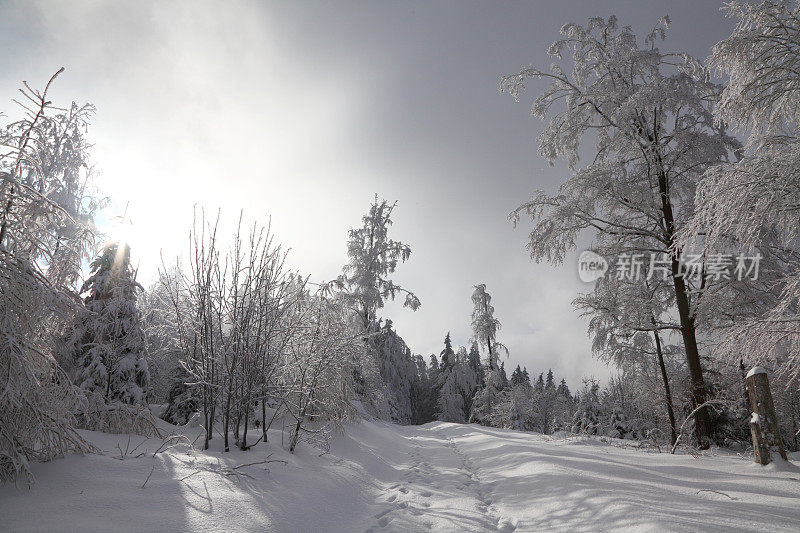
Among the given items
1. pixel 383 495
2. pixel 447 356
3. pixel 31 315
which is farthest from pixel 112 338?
pixel 447 356

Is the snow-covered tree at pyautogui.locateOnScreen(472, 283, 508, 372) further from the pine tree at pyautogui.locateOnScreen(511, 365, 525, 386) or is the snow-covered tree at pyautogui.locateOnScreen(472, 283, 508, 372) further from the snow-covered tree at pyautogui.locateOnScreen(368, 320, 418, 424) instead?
the pine tree at pyautogui.locateOnScreen(511, 365, 525, 386)

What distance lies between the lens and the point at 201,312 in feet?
18.1

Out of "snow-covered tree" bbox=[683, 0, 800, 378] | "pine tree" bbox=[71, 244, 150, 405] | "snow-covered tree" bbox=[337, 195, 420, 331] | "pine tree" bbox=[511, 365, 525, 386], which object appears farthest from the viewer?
"pine tree" bbox=[511, 365, 525, 386]

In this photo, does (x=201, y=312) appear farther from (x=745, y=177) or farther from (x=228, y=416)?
(x=745, y=177)

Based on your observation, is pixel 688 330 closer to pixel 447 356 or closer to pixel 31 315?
pixel 31 315

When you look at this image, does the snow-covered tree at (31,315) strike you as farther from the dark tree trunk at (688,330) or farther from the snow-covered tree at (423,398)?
the snow-covered tree at (423,398)

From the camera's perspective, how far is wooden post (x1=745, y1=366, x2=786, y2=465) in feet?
16.5

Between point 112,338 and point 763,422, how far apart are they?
1351cm

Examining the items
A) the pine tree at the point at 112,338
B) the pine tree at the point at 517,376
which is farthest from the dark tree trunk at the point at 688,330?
the pine tree at the point at 517,376

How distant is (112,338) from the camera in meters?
10.1

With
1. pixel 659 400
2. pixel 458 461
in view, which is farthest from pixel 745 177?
pixel 659 400

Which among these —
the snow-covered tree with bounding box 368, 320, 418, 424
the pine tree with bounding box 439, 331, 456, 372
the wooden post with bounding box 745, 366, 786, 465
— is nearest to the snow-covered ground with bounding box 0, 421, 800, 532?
the wooden post with bounding box 745, 366, 786, 465

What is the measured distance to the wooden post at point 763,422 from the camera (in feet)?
16.5

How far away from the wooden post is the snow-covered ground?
259mm
